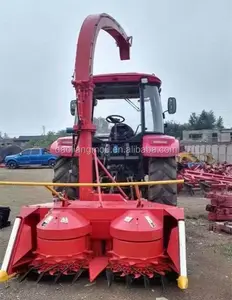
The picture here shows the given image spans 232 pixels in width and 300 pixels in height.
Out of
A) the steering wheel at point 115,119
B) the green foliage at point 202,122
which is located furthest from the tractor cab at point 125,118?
the green foliage at point 202,122

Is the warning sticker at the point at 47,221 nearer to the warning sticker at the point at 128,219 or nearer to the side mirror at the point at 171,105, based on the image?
the warning sticker at the point at 128,219

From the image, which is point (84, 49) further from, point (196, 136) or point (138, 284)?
point (196, 136)

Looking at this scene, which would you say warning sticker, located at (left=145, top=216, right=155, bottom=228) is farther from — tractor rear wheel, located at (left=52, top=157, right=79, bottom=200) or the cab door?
the cab door

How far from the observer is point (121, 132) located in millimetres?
5742

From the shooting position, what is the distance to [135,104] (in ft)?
19.0

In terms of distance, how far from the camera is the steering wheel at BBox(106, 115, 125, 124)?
19.0ft

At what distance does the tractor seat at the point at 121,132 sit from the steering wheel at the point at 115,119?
6 cm

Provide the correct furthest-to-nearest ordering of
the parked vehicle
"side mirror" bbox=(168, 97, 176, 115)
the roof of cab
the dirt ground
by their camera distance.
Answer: the parked vehicle → "side mirror" bbox=(168, 97, 176, 115) → the roof of cab → the dirt ground

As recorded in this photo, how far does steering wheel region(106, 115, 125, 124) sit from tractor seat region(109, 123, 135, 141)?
6 centimetres

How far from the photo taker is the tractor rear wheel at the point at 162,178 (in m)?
4.79

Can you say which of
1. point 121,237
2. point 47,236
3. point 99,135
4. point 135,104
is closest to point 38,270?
point 47,236

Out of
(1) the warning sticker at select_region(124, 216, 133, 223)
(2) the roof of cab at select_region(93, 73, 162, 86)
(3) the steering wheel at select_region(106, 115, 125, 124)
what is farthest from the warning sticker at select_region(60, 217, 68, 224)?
(2) the roof of cab at select_region(93, 73, 162, 86)

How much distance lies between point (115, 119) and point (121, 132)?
0.23 meters

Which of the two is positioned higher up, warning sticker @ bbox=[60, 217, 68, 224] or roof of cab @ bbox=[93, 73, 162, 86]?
roof of cab @ bbox=[93, 73, 162, 86]
